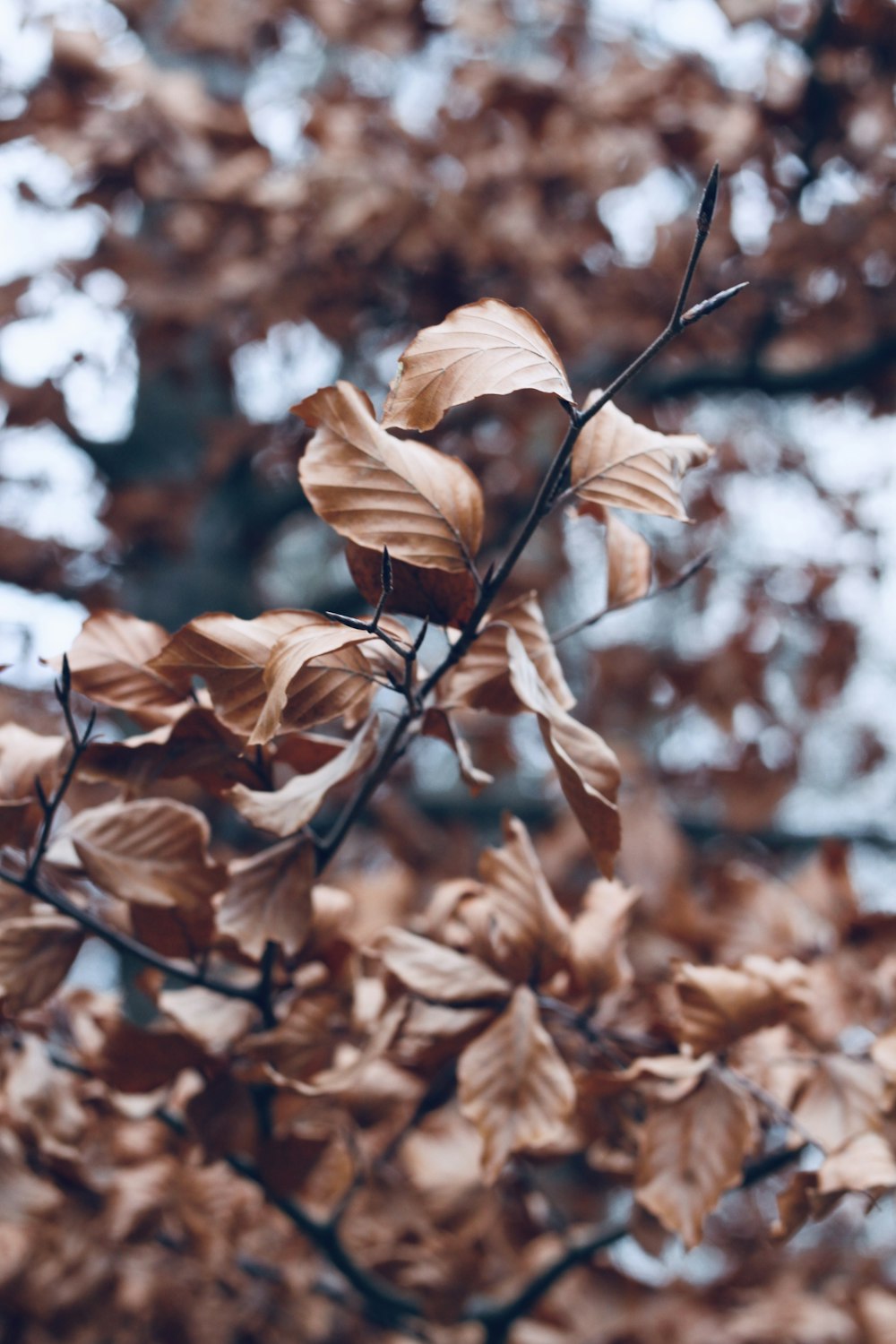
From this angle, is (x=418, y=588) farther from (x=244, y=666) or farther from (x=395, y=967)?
(x=395, y=967)

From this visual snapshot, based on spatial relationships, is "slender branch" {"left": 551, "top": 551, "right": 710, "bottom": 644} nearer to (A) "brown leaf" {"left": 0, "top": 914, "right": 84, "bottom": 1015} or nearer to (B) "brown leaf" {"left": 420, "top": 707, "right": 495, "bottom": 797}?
(B) "brown leaf" {"left": 420, "top": 707, "right": 495, "bottom": 797}

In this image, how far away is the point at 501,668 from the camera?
526 millimetres

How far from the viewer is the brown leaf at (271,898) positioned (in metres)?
0.56

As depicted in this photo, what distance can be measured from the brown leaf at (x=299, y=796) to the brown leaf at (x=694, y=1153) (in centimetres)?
29

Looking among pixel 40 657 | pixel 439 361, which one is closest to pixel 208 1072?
pixel 40 657

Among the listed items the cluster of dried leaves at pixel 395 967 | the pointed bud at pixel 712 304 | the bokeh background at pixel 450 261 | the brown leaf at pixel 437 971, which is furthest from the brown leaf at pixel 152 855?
the bokeh background at pixel 450 261

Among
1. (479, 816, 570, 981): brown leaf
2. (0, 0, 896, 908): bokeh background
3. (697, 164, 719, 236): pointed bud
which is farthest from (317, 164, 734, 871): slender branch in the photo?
(0, 0, 896, 908): bokeh background

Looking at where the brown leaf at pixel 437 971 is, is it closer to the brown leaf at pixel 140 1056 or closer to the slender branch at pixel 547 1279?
the brown leaf at pixel 140 1056

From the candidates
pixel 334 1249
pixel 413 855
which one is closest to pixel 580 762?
pixel 334 1249

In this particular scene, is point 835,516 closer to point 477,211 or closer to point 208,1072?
point 477,211

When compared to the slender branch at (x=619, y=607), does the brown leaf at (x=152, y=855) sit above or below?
below

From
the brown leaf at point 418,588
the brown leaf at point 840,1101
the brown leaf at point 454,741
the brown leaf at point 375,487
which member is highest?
the brown leaf at point 375,487

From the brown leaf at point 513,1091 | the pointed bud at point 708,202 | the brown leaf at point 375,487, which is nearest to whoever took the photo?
the pointed bud at point 708,202

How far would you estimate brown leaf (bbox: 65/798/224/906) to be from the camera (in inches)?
22.4
